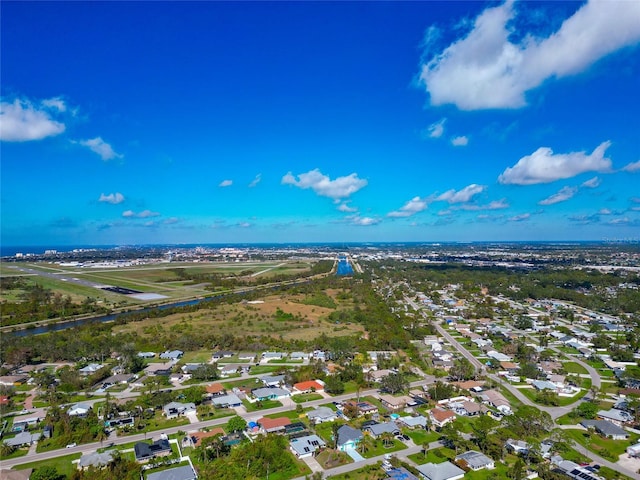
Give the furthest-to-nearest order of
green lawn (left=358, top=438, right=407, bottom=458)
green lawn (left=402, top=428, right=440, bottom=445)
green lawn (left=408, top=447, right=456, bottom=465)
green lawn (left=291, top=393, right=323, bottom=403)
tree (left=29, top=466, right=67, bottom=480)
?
green lawn (left=291, top=393, right=323, bottom=403)
green lawn (left=402, top=428, right=440, bottom=445)
green lawn (left=358, top=438, right=407, bottom=458)
green lawn (left=408, top=447, right=456, bottom=465)
tree (left=29, top=466, right=67, bottom=480)

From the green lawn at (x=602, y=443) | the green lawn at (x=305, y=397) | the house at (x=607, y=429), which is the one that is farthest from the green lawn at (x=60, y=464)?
the house at (x=607, y=429)

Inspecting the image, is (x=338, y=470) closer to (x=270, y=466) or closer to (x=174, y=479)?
(x=270, y=466)

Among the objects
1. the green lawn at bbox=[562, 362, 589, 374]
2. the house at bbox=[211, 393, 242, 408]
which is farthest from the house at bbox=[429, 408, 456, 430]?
the green lawn at bbox=[562, 362, 589, 374]

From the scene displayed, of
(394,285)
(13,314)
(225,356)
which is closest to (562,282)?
(394,285)

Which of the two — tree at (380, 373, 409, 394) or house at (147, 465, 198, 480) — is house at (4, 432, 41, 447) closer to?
house at (147, 465, 198, 480)

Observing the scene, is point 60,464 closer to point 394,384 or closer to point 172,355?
point 172,355

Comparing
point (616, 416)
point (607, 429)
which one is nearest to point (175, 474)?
point (607, 429)

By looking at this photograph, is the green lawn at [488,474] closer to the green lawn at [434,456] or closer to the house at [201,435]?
the green lawn at [434,456]
